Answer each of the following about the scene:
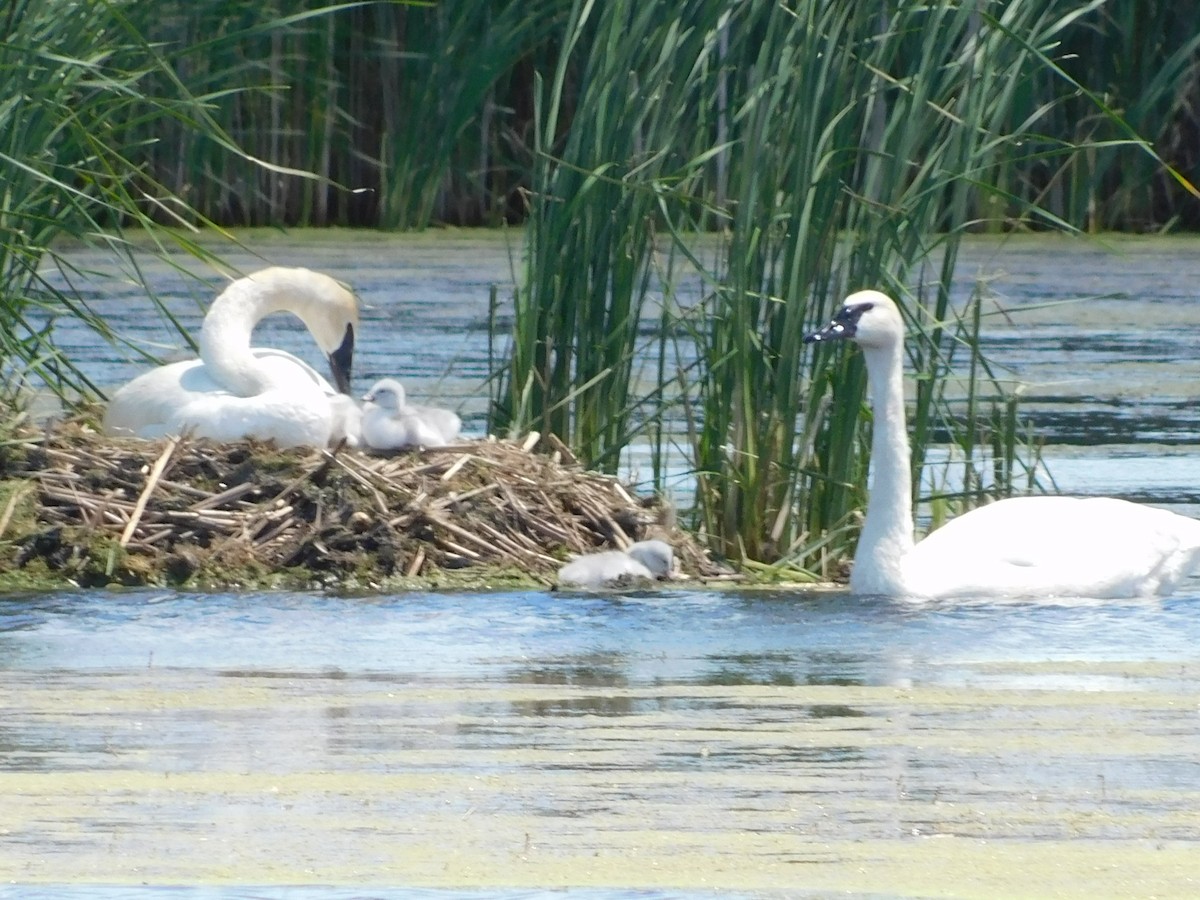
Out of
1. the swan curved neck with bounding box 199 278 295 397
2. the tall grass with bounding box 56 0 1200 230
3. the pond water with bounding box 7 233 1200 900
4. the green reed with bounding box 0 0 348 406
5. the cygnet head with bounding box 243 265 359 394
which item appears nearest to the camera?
the pond water with bounding box 7 233 1200 900

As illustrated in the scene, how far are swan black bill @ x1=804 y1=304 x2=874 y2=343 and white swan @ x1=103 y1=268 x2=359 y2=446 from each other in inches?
60.8

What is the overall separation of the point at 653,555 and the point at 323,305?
2.34 m

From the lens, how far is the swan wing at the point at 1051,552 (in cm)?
634

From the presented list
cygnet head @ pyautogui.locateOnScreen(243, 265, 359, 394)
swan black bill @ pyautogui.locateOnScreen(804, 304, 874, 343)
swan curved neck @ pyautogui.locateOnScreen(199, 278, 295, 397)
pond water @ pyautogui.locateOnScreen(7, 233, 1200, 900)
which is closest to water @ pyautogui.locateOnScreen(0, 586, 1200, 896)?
pond water @ pyautogui.locateOnScreen(7, 233, 1200, 900)

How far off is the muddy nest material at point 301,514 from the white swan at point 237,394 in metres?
0.19

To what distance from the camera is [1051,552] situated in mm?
6418

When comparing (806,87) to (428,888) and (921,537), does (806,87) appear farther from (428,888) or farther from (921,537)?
(428,888)

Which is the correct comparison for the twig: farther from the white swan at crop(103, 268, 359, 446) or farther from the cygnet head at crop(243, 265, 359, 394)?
the cygnet head at crop(243, 265, 359, 394)

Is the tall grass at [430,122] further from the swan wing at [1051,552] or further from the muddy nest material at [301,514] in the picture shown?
the swan wing at [1051,552]

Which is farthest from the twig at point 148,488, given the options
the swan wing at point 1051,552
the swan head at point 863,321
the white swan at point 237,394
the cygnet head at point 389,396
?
the swan wing at point 1051,552

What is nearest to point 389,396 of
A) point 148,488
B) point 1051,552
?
point 148,488

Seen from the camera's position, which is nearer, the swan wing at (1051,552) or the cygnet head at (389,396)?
the swan wing at (1051,552)

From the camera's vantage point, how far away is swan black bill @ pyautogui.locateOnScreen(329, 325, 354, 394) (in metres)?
8.44

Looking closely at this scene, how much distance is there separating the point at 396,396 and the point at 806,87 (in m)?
1.57
